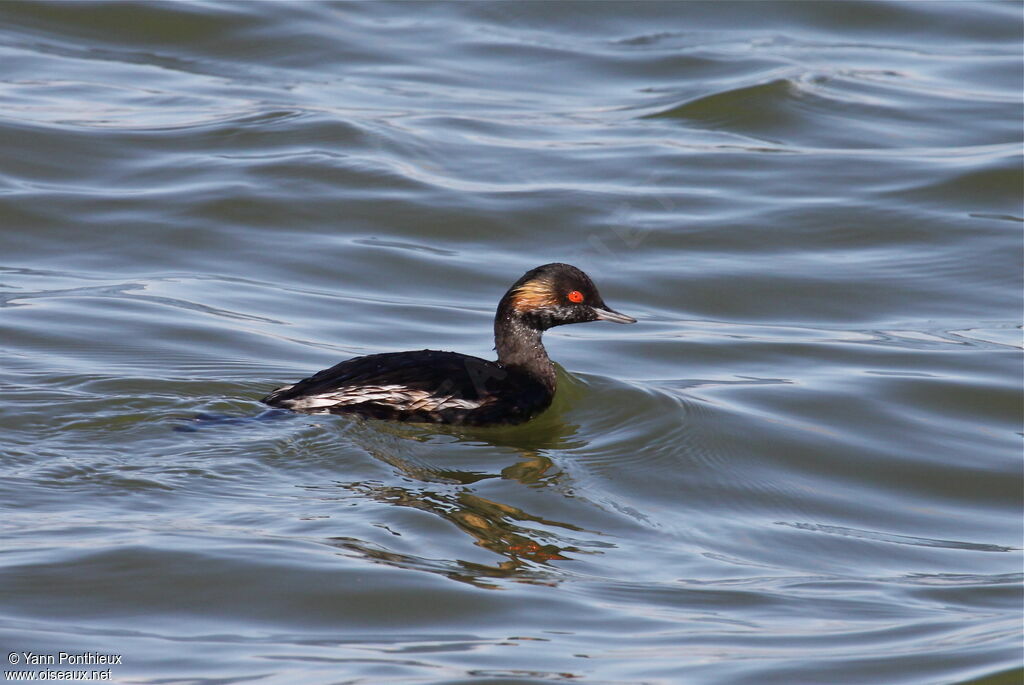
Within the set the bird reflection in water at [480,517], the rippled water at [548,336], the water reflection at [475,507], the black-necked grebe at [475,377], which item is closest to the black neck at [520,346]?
the black-necked grebe at [475,377]

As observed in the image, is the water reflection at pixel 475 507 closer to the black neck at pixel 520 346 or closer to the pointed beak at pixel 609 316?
the black neck at pixel 520 346

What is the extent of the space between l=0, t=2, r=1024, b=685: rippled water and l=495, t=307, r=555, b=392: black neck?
30 cm

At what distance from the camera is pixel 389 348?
962 cm

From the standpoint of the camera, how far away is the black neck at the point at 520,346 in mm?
8586

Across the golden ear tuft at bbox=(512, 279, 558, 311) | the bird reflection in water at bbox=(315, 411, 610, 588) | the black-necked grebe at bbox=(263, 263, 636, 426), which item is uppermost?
the golden ear tuft at bbox=(512, 279, 558, 311)

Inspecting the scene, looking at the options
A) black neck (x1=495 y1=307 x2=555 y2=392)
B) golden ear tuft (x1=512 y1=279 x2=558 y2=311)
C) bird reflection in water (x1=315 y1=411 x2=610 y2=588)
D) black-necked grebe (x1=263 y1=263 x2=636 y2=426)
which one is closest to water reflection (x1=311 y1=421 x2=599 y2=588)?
bird reflection in water (x1=315 y1=411 x2=610 y2=588)

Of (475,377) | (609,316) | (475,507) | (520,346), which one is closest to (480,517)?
(475,507)

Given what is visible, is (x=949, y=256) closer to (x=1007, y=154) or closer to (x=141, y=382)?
(x=1007, y=154)

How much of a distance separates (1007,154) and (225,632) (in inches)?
421

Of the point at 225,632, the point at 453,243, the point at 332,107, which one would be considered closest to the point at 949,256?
the point at 453,243

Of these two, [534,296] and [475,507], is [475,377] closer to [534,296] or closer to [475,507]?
[534,296]

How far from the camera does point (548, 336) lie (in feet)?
34.4

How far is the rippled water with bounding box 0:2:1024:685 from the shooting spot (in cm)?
558

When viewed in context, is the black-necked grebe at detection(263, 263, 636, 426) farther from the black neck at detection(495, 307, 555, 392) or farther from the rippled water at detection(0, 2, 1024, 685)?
the rippled water at detection(0, 2, 1024, 685)
